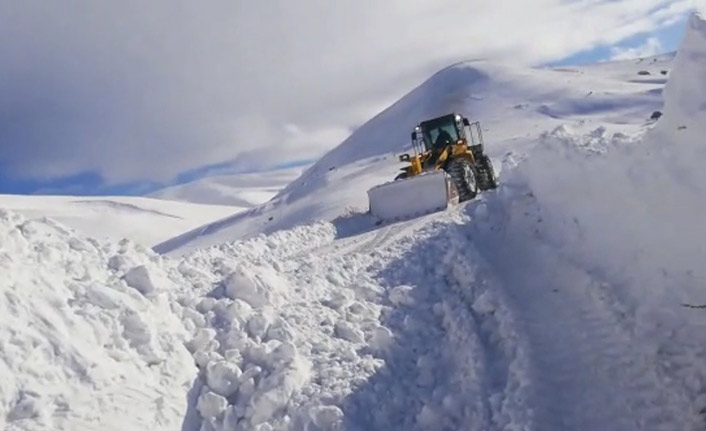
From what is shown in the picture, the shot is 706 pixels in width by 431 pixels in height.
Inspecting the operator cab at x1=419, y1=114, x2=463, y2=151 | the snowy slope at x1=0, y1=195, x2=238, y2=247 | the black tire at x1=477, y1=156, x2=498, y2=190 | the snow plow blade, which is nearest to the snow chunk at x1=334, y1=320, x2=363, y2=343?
the snow plow blade

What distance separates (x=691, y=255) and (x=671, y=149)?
961 millimetres

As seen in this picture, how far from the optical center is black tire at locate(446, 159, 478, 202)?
16859mm

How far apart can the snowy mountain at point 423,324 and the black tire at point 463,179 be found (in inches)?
263

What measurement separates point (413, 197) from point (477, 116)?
42829 millimetres

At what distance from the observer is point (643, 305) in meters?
6.65

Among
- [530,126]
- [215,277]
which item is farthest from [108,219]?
[215,277]

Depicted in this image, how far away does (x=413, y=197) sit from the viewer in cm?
1627

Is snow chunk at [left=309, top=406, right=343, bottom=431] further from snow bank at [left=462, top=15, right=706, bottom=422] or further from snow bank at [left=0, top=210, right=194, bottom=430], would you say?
snow bank at [left=462, top=15, right=706, bottom=422]

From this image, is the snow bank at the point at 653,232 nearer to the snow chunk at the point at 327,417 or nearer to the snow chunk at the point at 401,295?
the snow chunk at the point at 401,295

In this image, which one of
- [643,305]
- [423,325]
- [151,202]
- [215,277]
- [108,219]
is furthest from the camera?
[151,202]

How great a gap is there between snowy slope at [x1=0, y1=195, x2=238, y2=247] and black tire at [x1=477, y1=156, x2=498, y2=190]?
47.1 meters

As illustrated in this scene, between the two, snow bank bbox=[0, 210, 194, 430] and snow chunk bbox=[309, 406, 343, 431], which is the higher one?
snow bank bbox=[0, 210, 194, 430]

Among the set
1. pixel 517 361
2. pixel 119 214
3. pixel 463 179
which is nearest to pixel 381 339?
pixel 517 361

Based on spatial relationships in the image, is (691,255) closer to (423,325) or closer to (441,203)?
(423,325)
